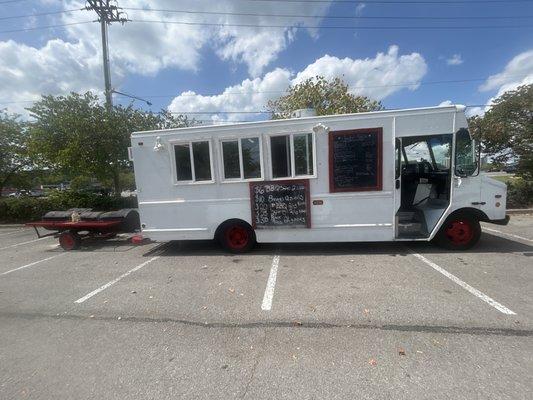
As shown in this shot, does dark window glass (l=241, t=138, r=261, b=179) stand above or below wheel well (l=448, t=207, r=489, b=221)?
above

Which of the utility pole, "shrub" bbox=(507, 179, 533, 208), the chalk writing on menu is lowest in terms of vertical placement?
"shrub" bbox=(507, 179, 533, 208)

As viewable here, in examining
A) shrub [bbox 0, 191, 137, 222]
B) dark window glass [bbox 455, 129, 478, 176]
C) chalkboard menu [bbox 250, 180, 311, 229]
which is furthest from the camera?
shrub [bbox 0, 191, 137, 222]

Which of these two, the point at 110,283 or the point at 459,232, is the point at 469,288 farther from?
the point at 110,283

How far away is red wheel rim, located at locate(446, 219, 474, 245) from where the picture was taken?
19.7 ft

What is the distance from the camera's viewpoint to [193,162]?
6.39 metres

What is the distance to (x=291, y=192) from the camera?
241 inches

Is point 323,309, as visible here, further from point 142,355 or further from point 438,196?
point 438,196

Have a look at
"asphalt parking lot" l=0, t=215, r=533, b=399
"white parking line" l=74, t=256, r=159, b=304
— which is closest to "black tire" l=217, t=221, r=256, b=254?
"asphalt parking lot" l=0, t=215, r=533, b=399

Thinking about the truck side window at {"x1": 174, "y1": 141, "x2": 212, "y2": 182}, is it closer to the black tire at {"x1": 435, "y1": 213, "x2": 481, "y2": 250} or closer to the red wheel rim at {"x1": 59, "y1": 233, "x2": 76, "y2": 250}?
the red wheel rim at {"x1": 59, "y1": 233, "x2": 76, "y2": 250}

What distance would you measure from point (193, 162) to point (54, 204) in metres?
9.52

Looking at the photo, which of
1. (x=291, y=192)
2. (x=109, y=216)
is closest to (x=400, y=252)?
(x=291, y=192)

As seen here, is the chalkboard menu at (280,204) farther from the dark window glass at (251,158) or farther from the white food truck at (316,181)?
the dark window glass at (251,158)

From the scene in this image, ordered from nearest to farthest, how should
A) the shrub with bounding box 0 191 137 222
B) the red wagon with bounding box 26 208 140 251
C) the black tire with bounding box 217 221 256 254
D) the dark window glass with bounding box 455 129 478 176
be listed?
1. the dark window glass with bounding box 455 129 478 176
2. the black tire with bounding box 217 221 256 254
3. the red wagon with bounding box 26 208 140 251
4. the shrub with bounding box 0 191 137 222

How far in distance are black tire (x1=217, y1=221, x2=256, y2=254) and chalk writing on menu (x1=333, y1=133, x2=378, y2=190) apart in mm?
2278
